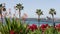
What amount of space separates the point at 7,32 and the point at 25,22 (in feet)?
2.16

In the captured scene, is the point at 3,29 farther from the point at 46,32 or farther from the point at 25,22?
the point at 46,32

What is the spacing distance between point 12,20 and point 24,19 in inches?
17.2

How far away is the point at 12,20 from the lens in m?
6.54

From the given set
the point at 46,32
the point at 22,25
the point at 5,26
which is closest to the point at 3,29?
the point at 5,26

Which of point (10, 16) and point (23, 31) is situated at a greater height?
point (10, 16)

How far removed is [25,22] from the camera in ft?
21.9

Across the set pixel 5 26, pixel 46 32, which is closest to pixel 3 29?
pixel 5 26

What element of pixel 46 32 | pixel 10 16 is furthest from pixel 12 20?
pixel 46 32

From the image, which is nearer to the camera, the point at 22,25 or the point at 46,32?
the point at 22,25

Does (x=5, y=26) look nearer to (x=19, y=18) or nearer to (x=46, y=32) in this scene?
(x=19, y=18)

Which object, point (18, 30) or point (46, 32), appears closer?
point (18, 30)

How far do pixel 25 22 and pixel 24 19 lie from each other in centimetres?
38

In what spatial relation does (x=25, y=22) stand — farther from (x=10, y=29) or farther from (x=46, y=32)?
(x=46, y=32)

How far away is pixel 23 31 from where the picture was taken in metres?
6.48
